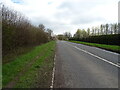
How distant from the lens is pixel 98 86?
4707 millimetres

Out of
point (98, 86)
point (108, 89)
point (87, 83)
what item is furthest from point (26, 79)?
point (108, 89)

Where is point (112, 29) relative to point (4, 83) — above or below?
above

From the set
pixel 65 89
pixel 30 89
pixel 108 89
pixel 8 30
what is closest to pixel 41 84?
pixel 30 89

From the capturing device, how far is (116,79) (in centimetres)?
554

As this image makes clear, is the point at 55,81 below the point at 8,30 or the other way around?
below

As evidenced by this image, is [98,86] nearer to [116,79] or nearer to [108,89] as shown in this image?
[108,89]

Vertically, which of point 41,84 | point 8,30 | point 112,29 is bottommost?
point 41,84

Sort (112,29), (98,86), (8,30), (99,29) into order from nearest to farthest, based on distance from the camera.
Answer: (98,86) < (8,30) < (112,29) < (99,29)

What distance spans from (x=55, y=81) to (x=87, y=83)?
1.37m

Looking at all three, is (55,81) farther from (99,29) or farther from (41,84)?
(99,29)

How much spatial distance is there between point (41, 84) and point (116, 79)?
3321 millimetres

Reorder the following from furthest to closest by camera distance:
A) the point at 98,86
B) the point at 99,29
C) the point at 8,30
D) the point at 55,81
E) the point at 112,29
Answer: the point at 99,29 → the point at 112,29 → the point at 8,30 → the point at 55,81 → the point at 98,86

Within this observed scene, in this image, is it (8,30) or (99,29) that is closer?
(8,30)

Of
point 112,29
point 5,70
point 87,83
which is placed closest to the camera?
point 87,83
